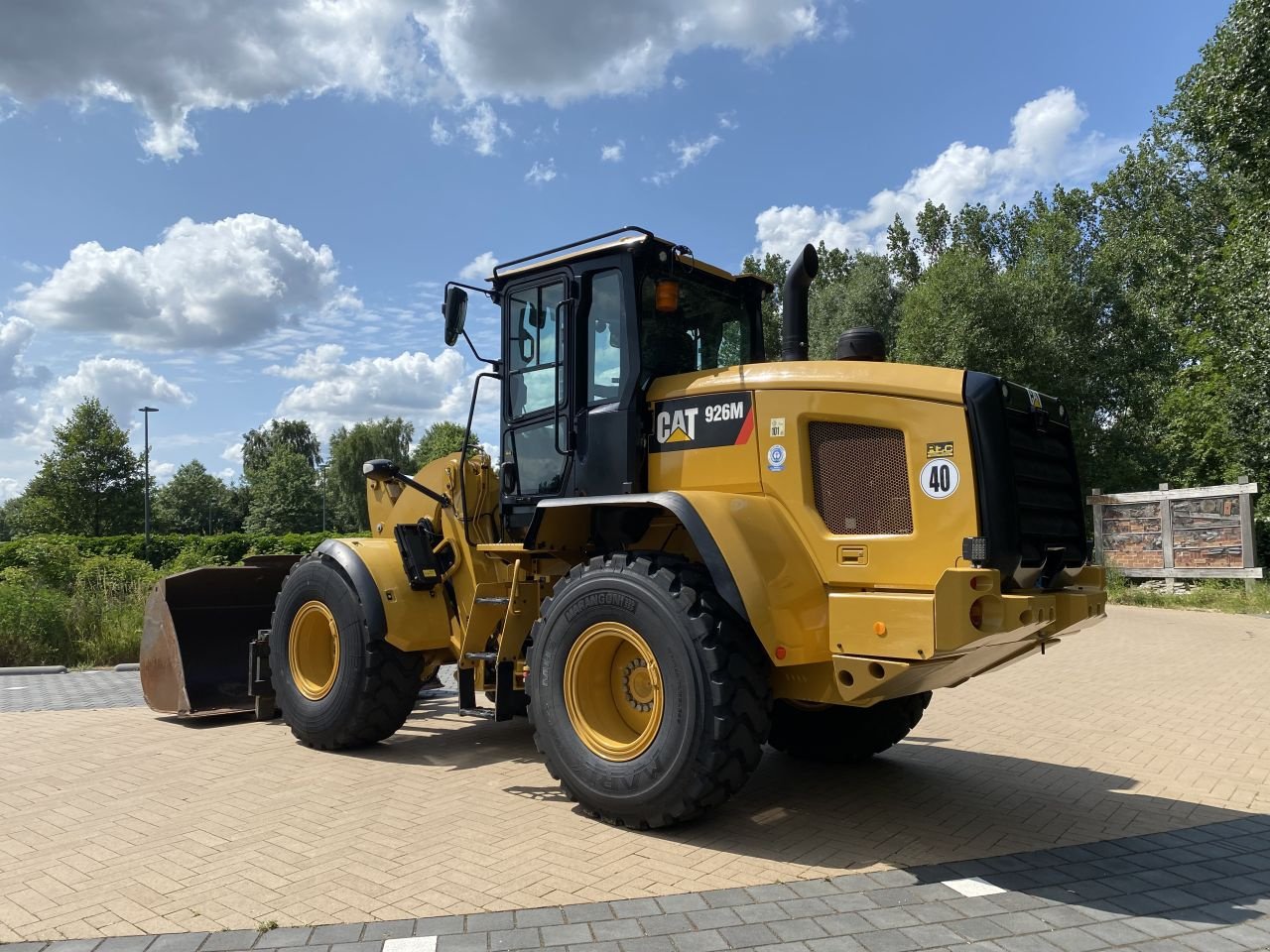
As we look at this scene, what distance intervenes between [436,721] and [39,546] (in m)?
9.53

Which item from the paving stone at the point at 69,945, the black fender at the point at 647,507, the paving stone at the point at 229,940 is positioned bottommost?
the paving stone at the point at 229,940

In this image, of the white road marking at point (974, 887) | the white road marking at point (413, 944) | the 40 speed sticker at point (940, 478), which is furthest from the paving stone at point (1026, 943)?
the white road marking at point (413, 944)

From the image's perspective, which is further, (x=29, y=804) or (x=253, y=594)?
(x=253, y=594)

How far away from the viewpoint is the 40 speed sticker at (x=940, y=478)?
14.0 ft

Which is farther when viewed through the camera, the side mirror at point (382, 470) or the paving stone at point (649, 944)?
the side mirror at point (382, 470)

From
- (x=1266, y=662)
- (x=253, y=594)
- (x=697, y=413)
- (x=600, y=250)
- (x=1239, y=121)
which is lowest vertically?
(x=1266, y=662)

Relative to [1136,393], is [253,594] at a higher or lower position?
lower

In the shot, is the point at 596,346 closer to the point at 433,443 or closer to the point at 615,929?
the point at 615,929

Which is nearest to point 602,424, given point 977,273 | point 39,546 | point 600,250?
point 600,250

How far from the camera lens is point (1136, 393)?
30781mm

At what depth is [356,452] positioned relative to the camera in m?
62.8

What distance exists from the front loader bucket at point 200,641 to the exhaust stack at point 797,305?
5.32 meters

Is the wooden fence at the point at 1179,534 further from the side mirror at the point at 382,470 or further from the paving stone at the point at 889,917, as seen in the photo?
the paving stone at the point at 889,917

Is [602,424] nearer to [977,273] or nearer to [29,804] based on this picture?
[29,804]
